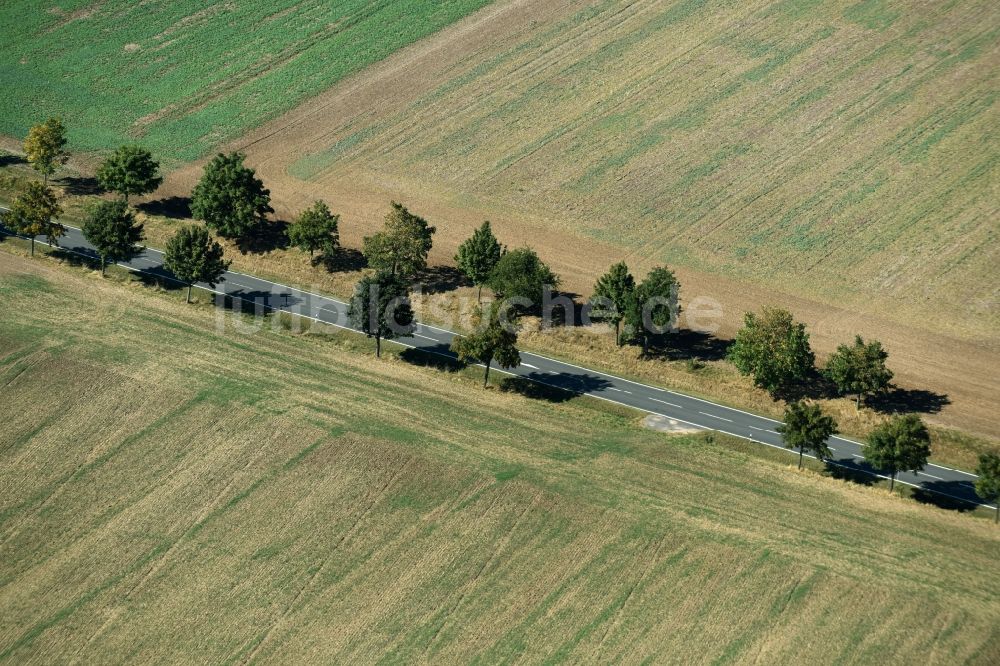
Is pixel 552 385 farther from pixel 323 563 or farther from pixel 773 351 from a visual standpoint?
pixel 323 563

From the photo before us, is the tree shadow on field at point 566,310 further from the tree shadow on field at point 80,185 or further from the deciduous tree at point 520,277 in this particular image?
the tree shadow on field at point 80,185

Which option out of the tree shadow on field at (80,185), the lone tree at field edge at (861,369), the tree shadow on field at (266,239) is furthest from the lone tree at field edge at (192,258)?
the lone tree at field edge at (861,369)

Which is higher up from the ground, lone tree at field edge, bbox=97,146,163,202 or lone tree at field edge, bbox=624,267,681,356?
lone tree at field edge, bbox=97,146,163,202

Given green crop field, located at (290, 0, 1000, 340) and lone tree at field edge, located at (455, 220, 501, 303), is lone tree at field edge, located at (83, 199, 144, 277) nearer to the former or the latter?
green crop field, located at (290, 0, 1000, 340)

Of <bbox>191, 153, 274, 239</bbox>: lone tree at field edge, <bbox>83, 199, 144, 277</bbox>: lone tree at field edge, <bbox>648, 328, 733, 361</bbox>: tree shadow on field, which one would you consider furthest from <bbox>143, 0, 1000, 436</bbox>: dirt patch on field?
<bbox>83, 199, 144, 277</bbox>: lone tree at field edge

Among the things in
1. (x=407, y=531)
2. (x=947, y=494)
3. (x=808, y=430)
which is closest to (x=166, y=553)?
(x=407, y=531)
